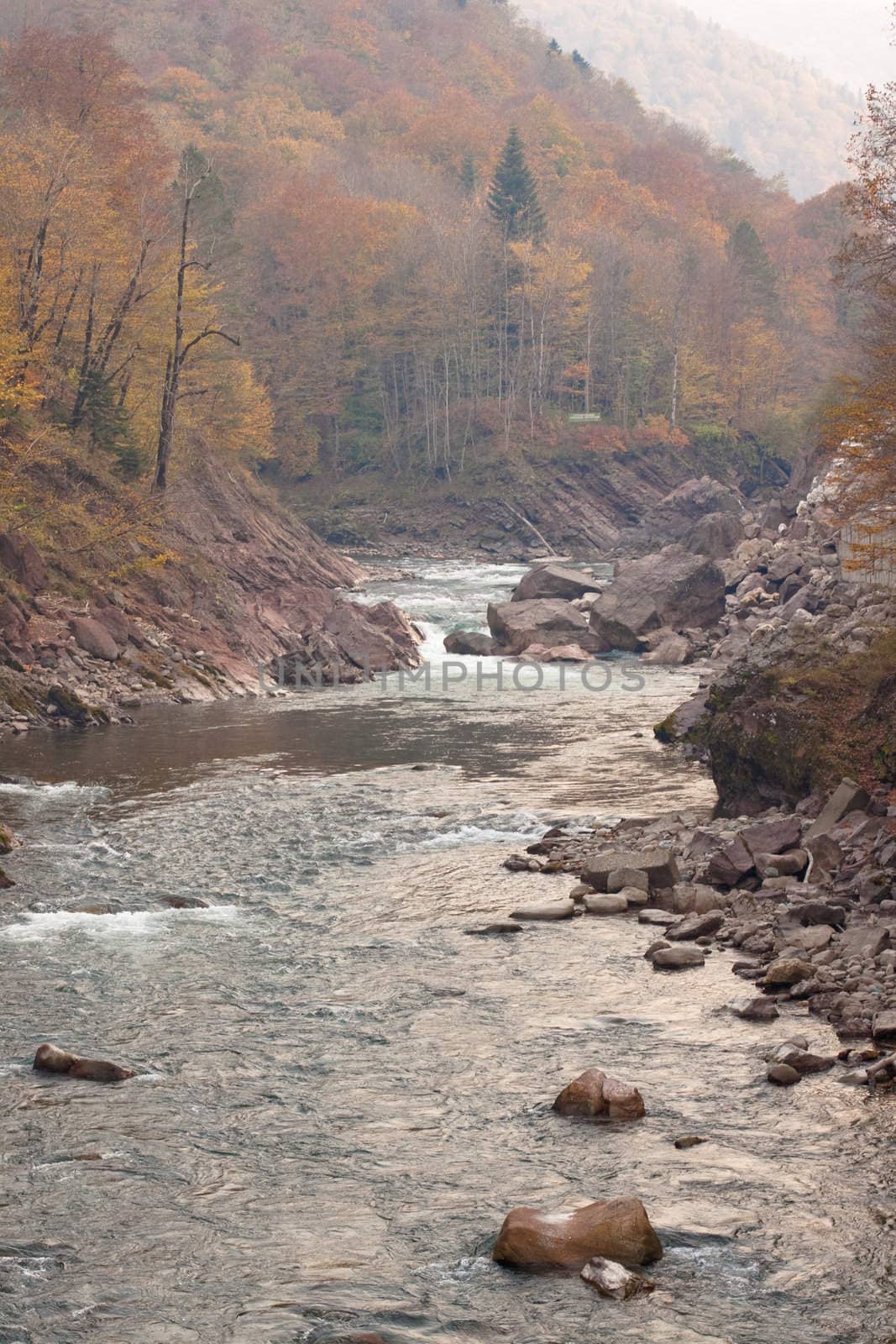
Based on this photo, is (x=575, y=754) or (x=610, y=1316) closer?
(x=610, y=1316)

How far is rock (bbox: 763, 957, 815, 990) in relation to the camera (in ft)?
48.5

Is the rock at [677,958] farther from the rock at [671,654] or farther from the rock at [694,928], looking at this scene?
the rock at [671,654]

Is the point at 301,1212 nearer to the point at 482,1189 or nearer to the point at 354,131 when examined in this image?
the point at 482,1189

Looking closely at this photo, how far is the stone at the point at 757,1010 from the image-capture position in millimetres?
13938

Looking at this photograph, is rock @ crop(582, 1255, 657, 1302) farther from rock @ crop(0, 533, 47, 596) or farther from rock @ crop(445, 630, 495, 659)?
rock @ crop(445, 630, 495, 659)

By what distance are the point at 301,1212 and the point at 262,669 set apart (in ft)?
102

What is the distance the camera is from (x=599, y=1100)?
38.3ft

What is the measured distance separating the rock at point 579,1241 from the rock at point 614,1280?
0.13 metres

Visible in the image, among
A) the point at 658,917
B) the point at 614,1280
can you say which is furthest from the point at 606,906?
the point at 614,1280

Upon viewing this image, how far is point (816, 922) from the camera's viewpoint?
1620 centimetres

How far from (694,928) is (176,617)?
2613 centimetres

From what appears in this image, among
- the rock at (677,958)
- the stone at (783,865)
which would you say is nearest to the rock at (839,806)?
the stone at (783,865)

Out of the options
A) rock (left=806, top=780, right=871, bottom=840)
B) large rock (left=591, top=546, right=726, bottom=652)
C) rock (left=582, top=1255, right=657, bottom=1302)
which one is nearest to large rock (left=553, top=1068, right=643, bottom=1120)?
rock (left=582, top=1255, right=657, bottom=1302)

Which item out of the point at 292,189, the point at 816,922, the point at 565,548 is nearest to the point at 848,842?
the point at 816,922
